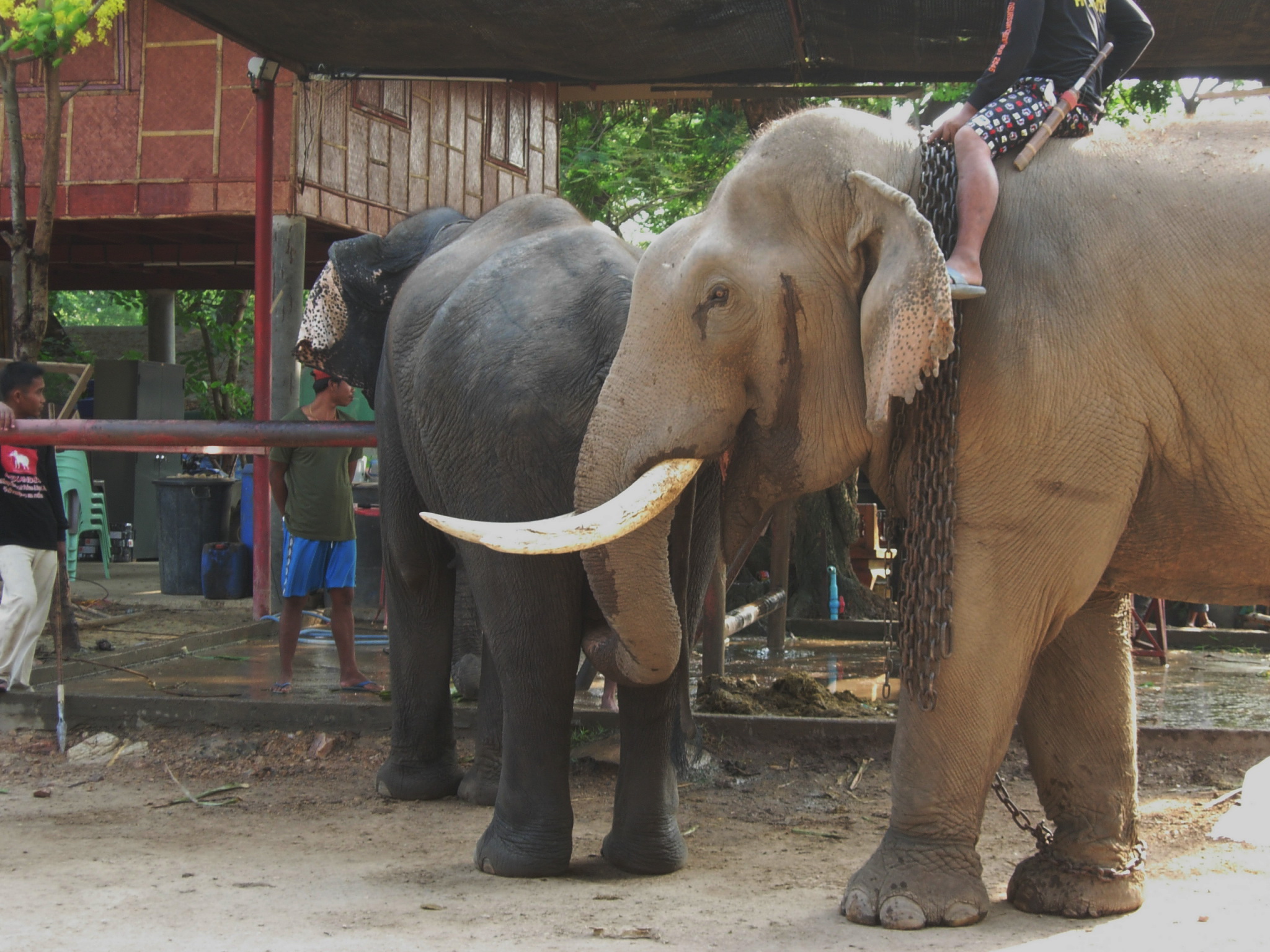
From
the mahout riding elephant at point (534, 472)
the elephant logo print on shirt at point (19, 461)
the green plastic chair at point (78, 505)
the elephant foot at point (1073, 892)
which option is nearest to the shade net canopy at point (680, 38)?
the mahout riding elephant at point (534, 472)

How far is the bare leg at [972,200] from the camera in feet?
10.3

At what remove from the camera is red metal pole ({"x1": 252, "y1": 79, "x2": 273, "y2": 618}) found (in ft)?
30.8

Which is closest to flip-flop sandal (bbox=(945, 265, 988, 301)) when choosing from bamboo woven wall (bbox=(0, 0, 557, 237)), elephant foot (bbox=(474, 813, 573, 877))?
elephant foot (bbox=(474, 813, 573, 877))

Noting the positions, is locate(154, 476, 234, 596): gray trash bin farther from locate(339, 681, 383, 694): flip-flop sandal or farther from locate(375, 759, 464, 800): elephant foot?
locate(375, 759, 464, 800): elephant foot

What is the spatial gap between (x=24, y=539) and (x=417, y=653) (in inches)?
86.7

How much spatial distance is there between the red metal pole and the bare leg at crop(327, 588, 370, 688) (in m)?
2.51

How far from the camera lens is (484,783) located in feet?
16.5

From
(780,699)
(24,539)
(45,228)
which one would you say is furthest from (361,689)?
(45,228)

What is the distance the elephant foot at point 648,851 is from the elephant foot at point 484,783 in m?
1.09

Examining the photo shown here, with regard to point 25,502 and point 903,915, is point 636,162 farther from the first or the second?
point 903,915

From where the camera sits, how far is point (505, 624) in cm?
396

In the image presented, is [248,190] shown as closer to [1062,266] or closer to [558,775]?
[558,775]

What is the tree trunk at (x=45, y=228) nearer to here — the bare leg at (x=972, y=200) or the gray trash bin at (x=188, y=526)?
the gray trash bin at (x=188, y=526)

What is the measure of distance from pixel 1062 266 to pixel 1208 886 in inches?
72.0
